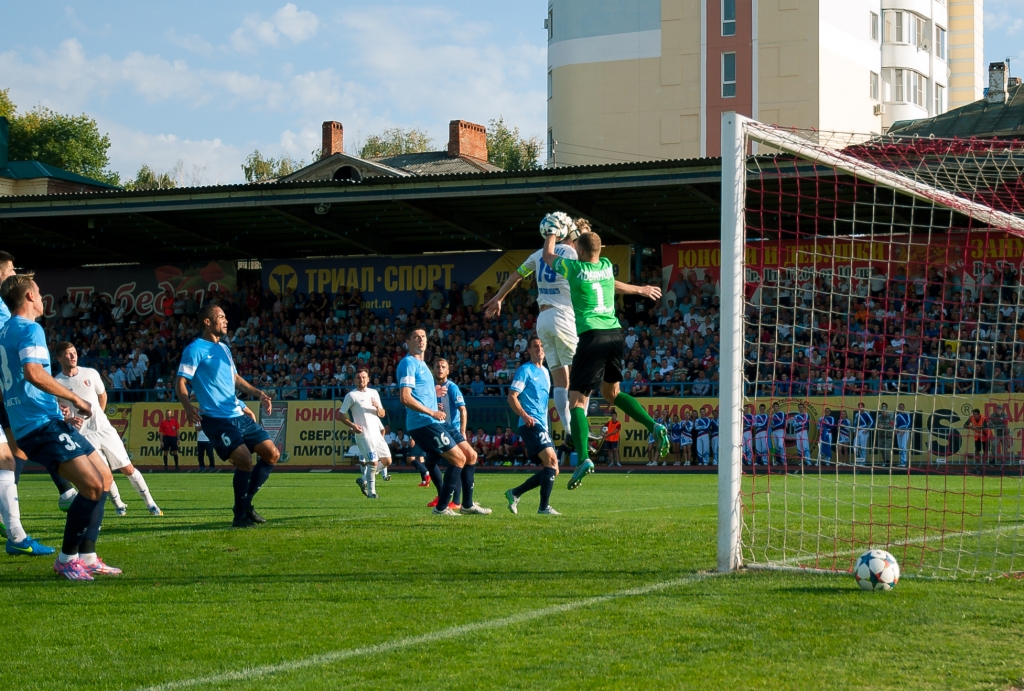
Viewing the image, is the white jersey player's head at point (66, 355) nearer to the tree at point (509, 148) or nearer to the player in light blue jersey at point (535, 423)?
the player in light blue jersey at point (535, 423)

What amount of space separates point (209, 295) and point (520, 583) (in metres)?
32.4

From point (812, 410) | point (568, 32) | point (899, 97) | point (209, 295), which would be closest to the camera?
point (812, 410)

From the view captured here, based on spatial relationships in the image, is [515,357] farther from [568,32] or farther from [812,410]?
[568,32]

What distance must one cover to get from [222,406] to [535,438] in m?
3.58

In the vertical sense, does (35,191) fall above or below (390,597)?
above

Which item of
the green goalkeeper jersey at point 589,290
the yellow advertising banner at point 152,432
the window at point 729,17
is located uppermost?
the window at point 729,17

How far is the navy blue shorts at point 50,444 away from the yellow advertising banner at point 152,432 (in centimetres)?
2294

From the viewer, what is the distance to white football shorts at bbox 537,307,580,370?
10086mm

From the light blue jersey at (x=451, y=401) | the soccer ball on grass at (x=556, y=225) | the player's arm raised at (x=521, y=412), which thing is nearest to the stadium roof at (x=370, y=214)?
Result: the light blue jersey at (x=451, y=401)

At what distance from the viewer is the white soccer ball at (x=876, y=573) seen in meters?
6.75

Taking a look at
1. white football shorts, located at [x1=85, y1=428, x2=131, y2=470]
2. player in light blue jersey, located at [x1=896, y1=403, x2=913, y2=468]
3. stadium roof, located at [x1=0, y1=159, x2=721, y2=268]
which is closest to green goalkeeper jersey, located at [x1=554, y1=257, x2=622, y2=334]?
white football shorts, located at [x1=85, y1=428, x2=131, y2=470]

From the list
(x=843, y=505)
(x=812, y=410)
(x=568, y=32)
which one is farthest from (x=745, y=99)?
(x=843, y=505)

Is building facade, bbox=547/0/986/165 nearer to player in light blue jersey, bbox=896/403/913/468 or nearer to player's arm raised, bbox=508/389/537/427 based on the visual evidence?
player in light blue jersey, bbox=896/403/913/468

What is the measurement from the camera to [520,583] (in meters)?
7.18
